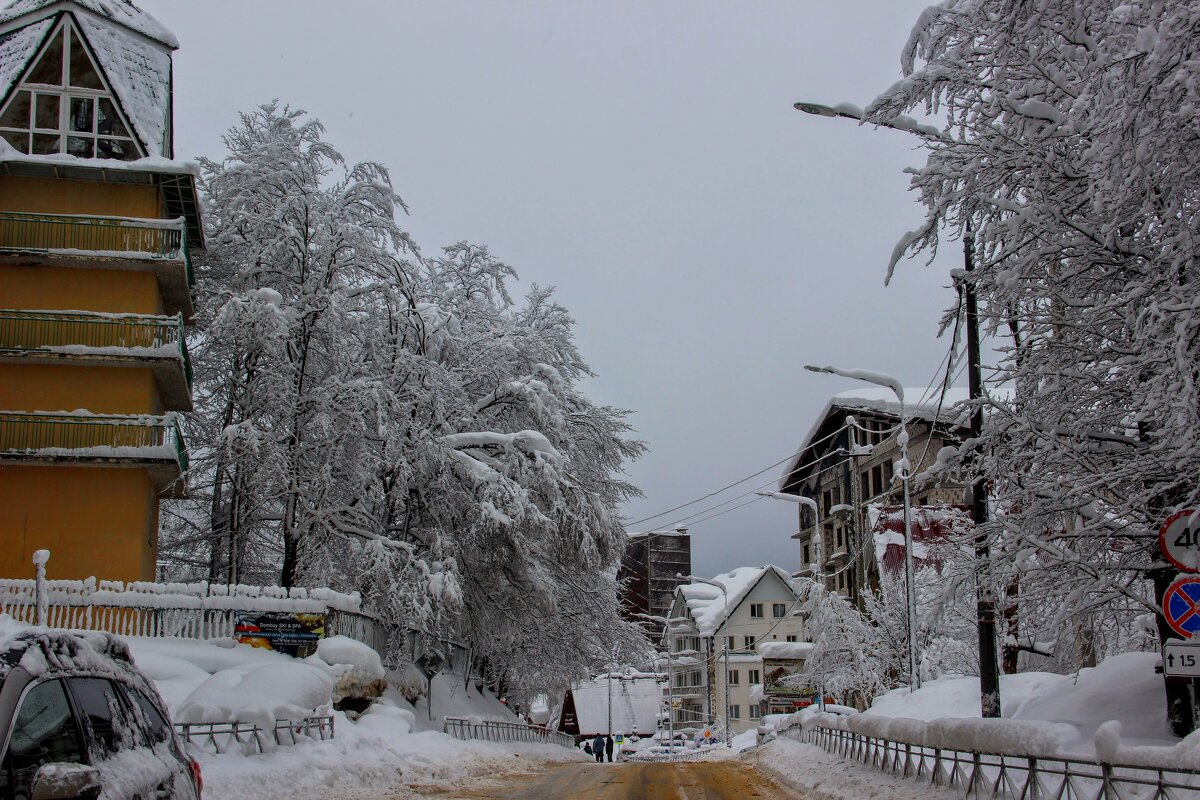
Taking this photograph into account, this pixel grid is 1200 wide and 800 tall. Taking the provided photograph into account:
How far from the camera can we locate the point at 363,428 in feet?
98.5

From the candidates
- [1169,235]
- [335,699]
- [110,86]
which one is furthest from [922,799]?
[110,86]

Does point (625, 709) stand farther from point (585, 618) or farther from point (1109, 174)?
point (1109, 174)

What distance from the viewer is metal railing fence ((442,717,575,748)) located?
29750 mm

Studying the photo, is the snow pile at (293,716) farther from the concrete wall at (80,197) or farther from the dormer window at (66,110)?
the dormer window at (66,110)

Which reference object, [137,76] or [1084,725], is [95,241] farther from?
[1084,725]

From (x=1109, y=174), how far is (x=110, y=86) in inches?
1133

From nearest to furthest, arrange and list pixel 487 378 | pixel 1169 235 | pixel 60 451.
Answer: pixel 1169 235
pixel 60 451
pixel 487 378

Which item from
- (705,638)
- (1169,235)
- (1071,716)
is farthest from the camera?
(705,638)

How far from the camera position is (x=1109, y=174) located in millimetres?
10156

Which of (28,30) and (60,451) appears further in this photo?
(28,30)

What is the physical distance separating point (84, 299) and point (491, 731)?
54.6 feet

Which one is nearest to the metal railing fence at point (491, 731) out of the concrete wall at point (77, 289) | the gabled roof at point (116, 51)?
the concrete wall at point (77, 289)

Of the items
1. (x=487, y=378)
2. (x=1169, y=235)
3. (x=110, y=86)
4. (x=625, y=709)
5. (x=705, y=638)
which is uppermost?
(x=110, y=86)

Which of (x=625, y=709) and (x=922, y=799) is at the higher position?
(x=922, y=799)
